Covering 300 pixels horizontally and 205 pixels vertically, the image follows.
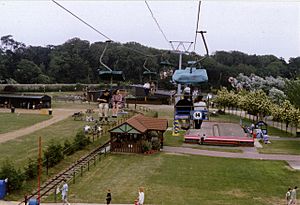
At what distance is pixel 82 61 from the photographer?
4028 inches

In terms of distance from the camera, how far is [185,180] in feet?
83.2

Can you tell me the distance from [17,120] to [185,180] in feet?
106

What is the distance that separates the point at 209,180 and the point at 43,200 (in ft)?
33.9

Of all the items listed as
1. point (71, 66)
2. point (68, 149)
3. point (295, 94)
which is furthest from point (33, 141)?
point (71, 66)

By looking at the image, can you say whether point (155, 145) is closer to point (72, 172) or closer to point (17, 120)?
point (72, 172)

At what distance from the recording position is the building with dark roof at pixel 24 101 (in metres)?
68.3

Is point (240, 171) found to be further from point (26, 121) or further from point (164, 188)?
point (26, 121)

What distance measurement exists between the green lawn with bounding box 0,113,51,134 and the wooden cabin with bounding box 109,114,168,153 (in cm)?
1426

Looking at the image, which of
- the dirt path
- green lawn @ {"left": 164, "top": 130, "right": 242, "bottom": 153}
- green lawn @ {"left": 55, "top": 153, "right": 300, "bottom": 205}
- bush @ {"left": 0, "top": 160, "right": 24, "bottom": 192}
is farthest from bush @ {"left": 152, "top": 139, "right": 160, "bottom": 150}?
bush @ {"left": 0, "top": 160, "right": 24, "bottom": 192}

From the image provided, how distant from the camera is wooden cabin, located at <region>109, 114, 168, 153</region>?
33281 mm

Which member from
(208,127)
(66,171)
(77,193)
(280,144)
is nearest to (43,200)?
(77,193)

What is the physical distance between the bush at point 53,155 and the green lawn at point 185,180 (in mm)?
2465

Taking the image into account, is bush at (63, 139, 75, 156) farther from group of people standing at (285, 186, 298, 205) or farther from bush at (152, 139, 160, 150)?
group of people standing at (285, 186, 298, 205)

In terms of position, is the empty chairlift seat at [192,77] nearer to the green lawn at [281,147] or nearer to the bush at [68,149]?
the bush at [68,149]
